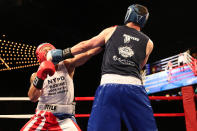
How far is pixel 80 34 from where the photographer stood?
8672mm

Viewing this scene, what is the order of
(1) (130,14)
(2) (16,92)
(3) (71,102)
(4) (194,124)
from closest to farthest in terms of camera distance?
1. (1) (130,14)
2. (3) (71,102)
3. (4) (194,124)
4. (2) (16,92)

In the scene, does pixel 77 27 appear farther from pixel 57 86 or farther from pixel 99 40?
pixel 99 40

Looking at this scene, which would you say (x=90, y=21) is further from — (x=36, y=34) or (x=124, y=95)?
(x=124, y=95)

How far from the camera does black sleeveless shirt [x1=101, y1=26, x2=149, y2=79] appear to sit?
60.4 inches

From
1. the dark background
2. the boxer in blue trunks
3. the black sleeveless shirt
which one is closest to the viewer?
the boxer in blue trunks

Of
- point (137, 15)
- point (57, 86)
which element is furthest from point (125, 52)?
point (57, 86)

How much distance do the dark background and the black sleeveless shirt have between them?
407 centimetres

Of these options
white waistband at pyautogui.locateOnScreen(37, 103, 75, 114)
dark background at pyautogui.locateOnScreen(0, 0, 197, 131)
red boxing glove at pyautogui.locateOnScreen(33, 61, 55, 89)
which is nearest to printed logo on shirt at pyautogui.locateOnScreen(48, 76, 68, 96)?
white waistband at pyautogui.locateOnScreen(37, 103, 75, 114)

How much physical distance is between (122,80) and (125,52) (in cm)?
21

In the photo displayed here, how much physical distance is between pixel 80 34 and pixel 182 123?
5.12 metres

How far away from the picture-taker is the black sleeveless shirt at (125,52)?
5.03 feet

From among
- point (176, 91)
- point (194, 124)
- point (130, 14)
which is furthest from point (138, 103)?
point (176, 91)

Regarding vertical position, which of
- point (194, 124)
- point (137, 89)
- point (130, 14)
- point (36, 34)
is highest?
point (36, 34)

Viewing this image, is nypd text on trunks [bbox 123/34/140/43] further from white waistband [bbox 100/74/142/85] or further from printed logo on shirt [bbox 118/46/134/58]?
white waistband [bbox 100/74/142/85]
